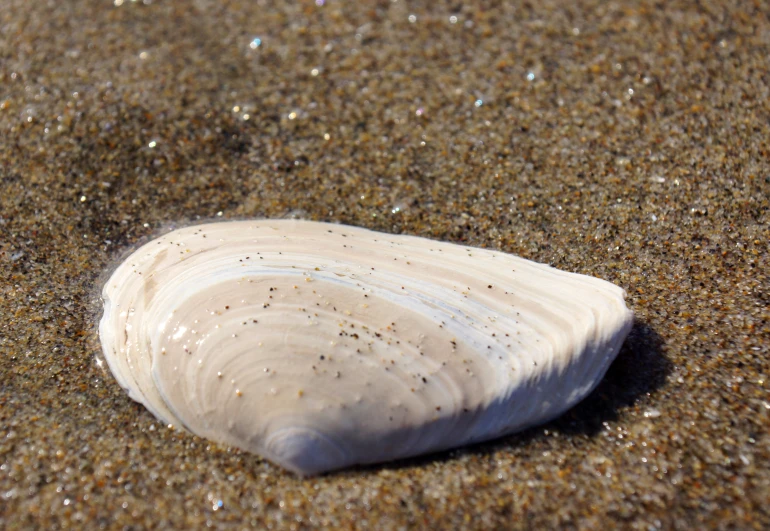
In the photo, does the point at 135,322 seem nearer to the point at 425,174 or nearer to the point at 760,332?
the point at 425,174

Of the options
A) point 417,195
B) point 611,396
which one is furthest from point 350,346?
point 417,195

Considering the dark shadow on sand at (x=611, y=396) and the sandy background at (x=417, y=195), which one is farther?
the dark shadow on sand at (x=611, y=396)

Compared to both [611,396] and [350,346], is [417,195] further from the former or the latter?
[611,396]

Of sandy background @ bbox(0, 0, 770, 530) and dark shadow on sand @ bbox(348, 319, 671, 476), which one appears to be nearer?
sandy background @ bbox(0, 0, 770, 530)

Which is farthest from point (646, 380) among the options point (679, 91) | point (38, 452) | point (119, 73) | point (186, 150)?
point (119, 73)
